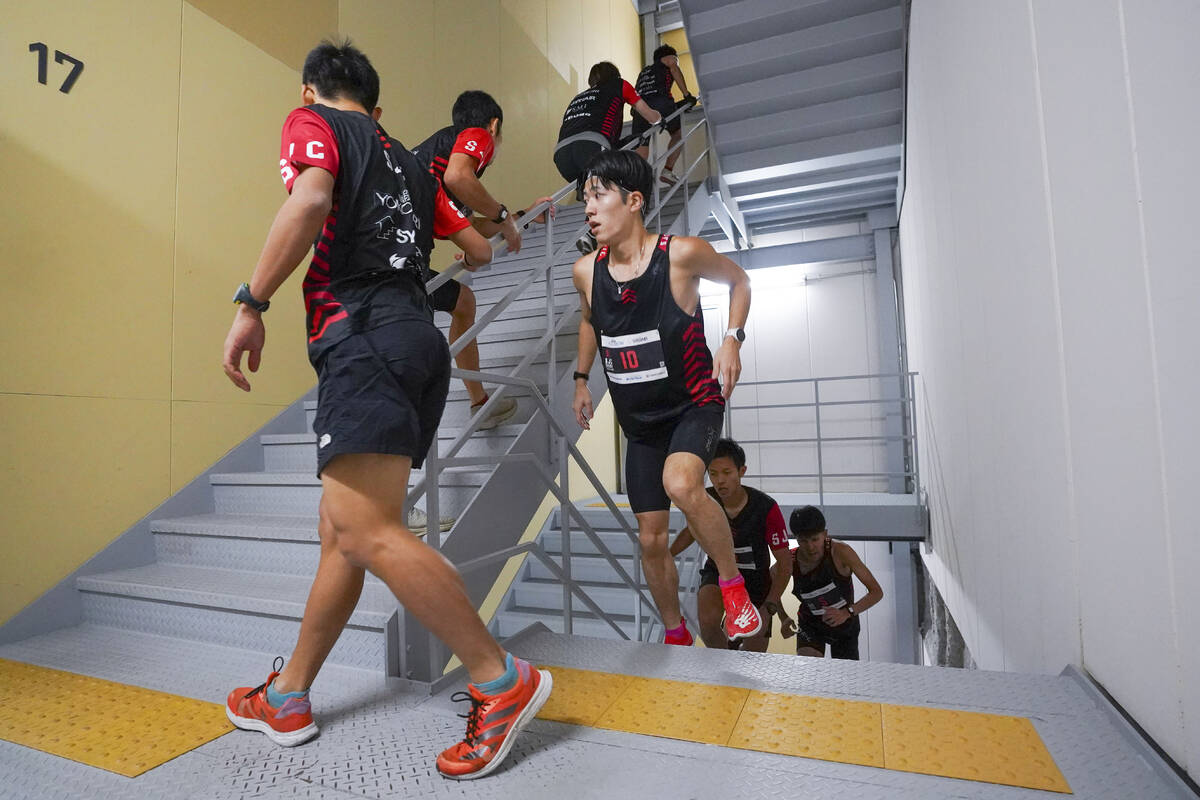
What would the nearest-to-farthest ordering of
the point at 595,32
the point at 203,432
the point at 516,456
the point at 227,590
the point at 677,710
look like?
1. the point at 677,710
2. the point at 227,590
3. the point at 516,456
4. the point at 203,432
5. the point at 595,32

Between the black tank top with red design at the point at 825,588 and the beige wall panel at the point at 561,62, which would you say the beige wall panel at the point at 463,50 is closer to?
A: the beige wall panel at the point at 561,62

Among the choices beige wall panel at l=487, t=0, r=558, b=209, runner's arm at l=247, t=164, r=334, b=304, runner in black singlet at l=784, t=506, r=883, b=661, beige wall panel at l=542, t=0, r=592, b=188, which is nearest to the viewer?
runner's arm at l=247, t=164, r=334, b=304

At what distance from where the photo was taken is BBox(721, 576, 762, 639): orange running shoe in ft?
6.34

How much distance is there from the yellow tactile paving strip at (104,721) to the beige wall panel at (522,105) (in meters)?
5.05

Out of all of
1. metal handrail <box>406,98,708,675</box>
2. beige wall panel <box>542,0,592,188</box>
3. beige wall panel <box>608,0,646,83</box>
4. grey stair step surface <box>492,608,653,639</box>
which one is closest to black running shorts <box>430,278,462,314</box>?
metal handrail <box>406,98,708,675</box>

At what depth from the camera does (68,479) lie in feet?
8.57

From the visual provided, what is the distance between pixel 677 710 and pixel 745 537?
2084 mm

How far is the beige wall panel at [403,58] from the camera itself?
439 cm

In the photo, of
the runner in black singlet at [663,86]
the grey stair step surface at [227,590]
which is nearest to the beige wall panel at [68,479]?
the grey stair step surface at [227,590]

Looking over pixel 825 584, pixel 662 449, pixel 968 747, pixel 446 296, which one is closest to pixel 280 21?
pixel 446 296

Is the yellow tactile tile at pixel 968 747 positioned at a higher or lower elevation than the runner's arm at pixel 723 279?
lower

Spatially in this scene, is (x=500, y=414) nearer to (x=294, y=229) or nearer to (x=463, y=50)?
(x=294, y=229)

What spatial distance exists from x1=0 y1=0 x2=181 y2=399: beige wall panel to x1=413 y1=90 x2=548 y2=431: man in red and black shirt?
52.1 inches

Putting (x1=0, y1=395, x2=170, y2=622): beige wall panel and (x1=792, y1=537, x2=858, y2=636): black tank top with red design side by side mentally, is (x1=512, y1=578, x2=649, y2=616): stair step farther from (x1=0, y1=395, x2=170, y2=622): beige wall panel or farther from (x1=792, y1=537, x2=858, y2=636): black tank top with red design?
(x1=0, y1=395, x2=170, y2=622): beige wall panel
